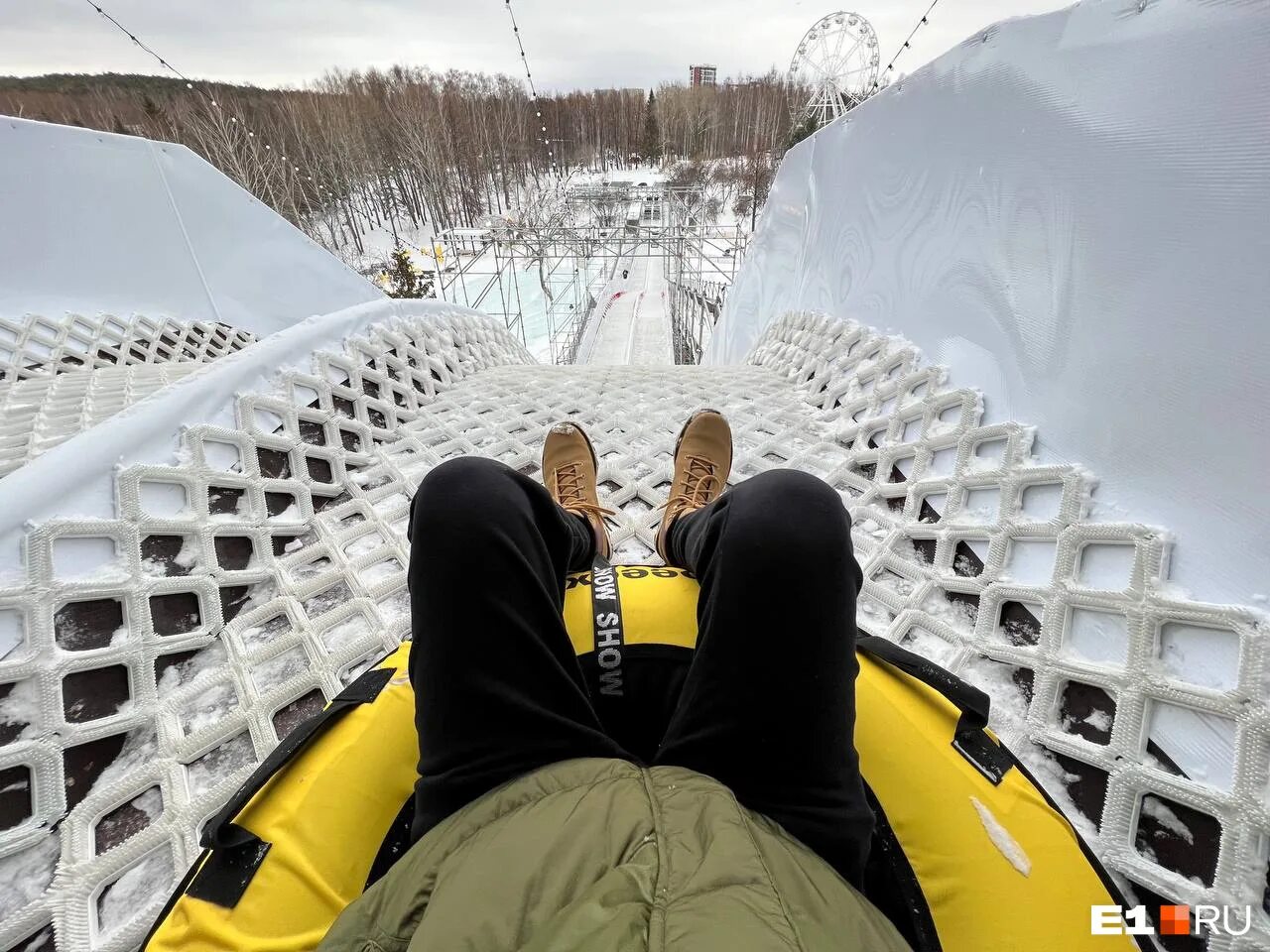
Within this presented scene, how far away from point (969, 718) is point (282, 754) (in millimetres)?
769

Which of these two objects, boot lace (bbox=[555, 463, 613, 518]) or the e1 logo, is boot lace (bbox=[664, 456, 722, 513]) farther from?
the e1 logo

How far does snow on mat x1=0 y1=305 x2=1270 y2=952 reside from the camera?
22.2 inches

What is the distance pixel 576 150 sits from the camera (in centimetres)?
1819

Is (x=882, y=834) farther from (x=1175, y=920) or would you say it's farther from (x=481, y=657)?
(x=481, y=657)

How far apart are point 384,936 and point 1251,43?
1269mm

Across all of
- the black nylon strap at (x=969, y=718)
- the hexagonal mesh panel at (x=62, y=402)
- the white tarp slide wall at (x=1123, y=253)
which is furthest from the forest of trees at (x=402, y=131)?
the black nylon strap at (x=969, y=718)

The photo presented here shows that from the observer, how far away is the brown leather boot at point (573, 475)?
1.07 m

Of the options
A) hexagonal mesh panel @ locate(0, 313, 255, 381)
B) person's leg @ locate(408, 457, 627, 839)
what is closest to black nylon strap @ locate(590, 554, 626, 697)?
person's leg @ locate(408, 457, 627, 839)

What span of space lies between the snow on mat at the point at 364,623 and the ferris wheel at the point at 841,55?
6.62 meters

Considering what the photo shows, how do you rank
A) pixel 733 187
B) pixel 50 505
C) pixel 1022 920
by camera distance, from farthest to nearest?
1. pixel 733 187
2. pixel 50 505
3. pixel 1022 920

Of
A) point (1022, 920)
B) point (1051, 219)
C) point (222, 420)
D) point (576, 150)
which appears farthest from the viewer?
point (576, 150)

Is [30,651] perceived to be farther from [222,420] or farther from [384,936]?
[384,936]

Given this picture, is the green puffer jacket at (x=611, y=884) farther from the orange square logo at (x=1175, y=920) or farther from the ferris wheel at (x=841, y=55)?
the ferris wheel at (x=841, y=55)

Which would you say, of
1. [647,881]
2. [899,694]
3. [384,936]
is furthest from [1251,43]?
[384,936]
